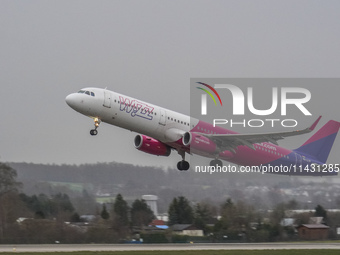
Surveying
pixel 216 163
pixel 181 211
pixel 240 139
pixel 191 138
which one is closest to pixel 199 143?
pixel 191 138

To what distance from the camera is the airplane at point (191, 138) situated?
47.8m

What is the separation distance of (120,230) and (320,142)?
15.8 meters

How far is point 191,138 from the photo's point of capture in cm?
5031

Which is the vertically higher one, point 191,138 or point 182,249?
point 191,138

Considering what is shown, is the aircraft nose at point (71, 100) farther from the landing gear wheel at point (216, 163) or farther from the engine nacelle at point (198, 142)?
the landing gear wheel at point (216, 163)

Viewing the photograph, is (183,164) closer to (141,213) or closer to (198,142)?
(198,142)

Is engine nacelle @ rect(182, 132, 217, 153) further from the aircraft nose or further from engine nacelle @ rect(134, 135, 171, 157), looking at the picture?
the aircraft nose

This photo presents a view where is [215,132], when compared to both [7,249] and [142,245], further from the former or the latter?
[7,249]

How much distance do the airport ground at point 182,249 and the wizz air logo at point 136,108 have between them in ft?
24.6

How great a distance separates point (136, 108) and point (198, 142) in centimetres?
469

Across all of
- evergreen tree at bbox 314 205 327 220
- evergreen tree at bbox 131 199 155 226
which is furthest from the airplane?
evergreen tree at bbox 131 199 155 226

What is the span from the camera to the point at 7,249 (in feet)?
148

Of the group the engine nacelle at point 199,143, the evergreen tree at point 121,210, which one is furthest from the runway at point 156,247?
the evergreen tree at point 121,210

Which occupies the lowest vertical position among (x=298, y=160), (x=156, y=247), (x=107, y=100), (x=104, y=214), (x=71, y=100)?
(x=156, y=247)
